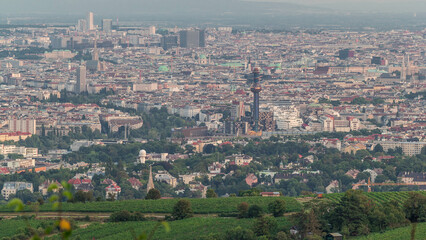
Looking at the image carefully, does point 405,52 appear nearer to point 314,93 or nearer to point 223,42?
point 223,42

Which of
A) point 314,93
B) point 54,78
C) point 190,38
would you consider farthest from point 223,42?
point 314,93

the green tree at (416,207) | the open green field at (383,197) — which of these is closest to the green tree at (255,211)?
the open green field at (383,197)

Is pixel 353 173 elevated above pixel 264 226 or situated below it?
below

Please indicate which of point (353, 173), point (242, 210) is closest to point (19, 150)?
point (353, 173)

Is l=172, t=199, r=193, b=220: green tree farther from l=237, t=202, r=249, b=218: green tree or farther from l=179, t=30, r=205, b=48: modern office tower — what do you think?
l=179, t=30, r=205, b=48: modern office tower

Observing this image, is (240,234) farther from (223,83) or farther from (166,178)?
(223,83)

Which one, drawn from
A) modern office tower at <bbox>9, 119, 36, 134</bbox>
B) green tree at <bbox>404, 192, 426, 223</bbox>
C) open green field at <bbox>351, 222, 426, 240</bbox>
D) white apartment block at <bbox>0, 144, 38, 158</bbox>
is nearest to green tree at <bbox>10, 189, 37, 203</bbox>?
white apartment block at <bbox>0, 144, 38, 158</bbox>

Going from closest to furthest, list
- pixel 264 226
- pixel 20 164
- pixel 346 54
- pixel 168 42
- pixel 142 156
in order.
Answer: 1. pixel 264 226
2. pixel 142 156
3. pixel 20 164
4. pixel 346 54
5. pixel 168 42
